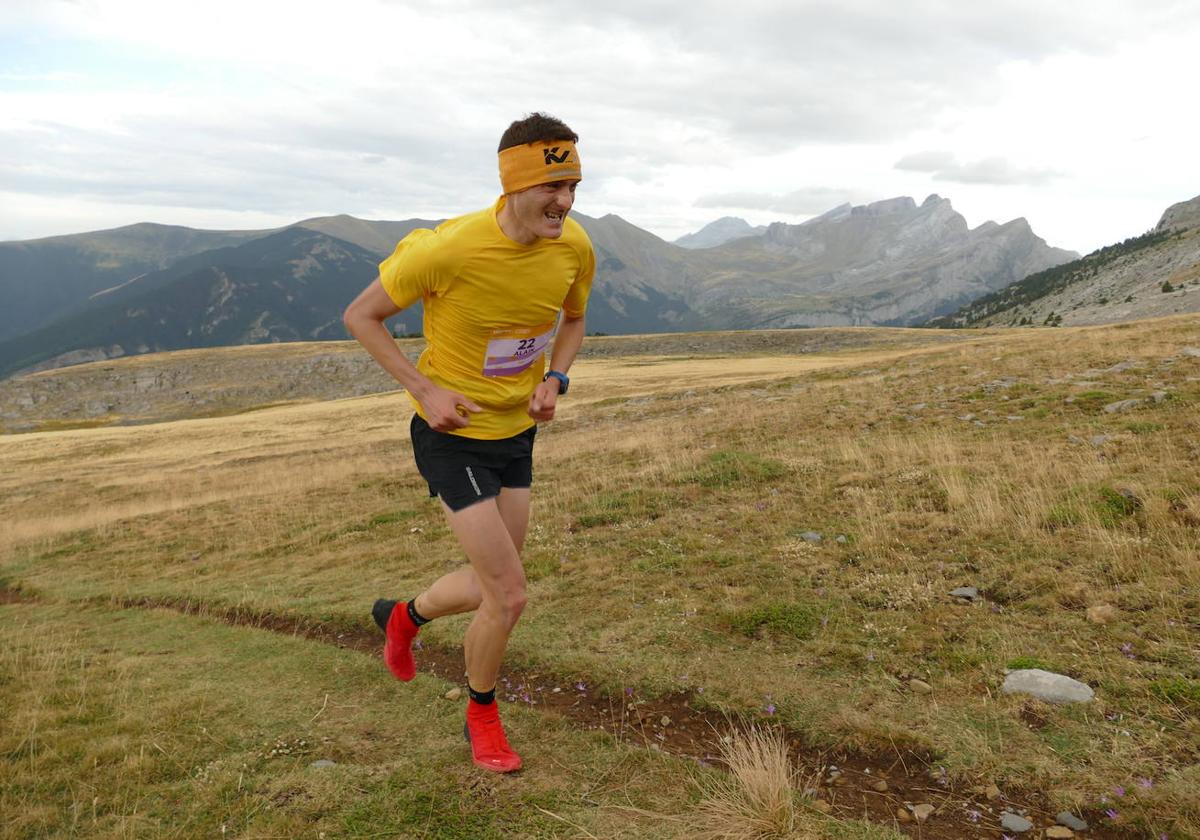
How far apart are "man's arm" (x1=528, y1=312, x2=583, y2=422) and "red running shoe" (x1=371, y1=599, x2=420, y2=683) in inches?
79.8

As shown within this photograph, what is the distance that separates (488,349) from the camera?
4.91 m

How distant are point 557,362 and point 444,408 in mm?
1398

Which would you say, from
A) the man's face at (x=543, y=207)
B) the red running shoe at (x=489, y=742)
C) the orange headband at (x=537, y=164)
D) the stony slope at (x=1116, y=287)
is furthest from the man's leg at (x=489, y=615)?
the stony slope at (x=1116, y=287)

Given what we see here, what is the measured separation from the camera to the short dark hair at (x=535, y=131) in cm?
449

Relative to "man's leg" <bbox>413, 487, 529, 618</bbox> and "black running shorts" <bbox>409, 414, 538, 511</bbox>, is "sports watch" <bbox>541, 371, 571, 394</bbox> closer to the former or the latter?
"black running shorts" <bbox>409, 414, 538, 511</bbox>

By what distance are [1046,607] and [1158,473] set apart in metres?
4.13

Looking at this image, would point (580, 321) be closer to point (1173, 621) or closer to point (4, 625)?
point (1173, 621)

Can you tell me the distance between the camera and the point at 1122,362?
16.8 m

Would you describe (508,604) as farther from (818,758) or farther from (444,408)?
(818,758)

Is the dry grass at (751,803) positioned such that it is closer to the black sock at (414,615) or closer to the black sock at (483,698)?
the black sock at (483,698)

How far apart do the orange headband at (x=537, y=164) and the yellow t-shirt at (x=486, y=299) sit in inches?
11.3

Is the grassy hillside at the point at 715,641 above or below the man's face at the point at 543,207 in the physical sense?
below

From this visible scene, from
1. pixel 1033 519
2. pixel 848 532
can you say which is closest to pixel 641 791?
pixel 848 532

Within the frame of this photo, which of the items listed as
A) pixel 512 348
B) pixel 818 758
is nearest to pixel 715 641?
pixel 818 758
